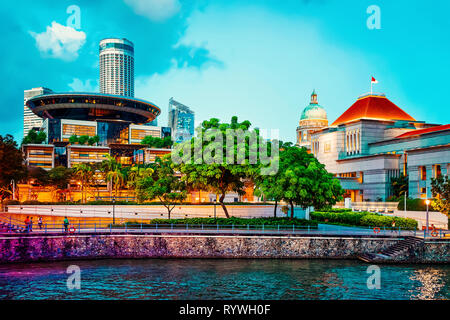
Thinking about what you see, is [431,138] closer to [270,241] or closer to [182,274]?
[270,241]

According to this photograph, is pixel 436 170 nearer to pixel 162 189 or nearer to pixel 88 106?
pixel 162 189

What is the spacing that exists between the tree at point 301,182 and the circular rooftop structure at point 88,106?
390ft

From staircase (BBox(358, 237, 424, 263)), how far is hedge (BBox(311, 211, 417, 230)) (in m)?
6.31

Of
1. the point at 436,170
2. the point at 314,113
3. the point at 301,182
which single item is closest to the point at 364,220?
the point at 301,182

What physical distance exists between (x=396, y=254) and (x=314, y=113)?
129 meters

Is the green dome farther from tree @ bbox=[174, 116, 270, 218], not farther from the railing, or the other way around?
the railing

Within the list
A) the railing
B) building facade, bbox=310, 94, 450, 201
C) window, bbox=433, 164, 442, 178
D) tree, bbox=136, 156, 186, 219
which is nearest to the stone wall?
the railing

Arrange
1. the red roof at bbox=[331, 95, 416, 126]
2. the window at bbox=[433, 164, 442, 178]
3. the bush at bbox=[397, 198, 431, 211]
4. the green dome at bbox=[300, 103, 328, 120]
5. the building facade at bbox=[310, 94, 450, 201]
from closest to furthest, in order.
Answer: the bush at bbox=[397, 198, 431, 211], the window at bbox=[433, 164, 442, 178], the building facade at bbox=[310, 94, 450, 201], the red roof at bbox=[331, 95, 416, 126], the green dome at bbox=[300, 103, 328, 120]

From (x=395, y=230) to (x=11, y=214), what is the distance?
5327 cm

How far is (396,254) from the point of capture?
41.1 metres

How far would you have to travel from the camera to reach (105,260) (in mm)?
42312

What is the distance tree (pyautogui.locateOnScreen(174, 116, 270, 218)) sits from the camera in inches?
1916

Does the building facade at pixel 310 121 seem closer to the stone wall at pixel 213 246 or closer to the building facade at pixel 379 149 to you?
the building facade at pixel 379 149
